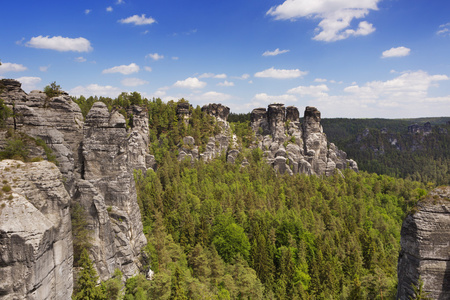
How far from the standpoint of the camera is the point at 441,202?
18.4 m

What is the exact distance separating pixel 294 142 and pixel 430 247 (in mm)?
81593

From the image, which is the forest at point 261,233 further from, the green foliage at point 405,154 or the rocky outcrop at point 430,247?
the green foliage at point 405,154

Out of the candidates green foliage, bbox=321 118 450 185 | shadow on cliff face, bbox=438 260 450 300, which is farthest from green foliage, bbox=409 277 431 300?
green foliage, bbox=321 118 450 185

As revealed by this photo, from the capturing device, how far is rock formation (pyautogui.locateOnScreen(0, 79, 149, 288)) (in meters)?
24.7

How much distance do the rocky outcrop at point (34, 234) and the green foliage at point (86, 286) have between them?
1674mm

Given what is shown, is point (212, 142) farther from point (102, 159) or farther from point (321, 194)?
point (102, 159)

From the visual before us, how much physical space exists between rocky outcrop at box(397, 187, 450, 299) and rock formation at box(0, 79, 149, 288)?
25.4m

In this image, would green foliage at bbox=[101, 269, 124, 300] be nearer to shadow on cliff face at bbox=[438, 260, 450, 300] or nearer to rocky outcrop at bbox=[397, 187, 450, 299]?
rocky outcrop at bbox=[397, 187, 450, 299]

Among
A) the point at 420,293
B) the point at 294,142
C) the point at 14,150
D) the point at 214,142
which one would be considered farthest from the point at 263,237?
the point at 294,142

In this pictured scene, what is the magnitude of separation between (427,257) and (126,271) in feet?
88.4

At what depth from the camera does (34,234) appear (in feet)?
51.1

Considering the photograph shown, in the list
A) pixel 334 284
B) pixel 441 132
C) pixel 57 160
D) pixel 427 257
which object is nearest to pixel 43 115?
pixel 57 160

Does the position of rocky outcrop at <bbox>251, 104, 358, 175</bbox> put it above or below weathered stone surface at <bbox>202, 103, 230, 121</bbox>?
below

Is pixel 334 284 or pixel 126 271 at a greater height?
pixel 126 271
